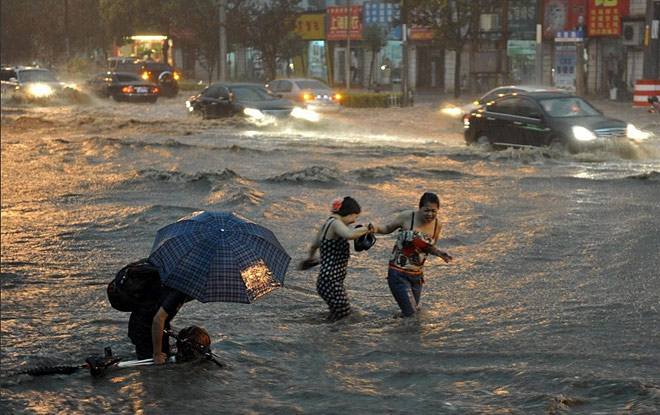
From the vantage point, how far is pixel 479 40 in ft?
158

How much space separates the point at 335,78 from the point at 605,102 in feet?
67.3

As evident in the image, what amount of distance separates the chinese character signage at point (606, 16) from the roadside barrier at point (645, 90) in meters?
7.98

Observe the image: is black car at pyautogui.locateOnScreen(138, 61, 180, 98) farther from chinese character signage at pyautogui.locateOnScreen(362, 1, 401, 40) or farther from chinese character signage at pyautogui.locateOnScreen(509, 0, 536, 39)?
chinese character signage at pyautogui.locateOnScreen(509, 0, 536, 39)

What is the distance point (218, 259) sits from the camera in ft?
25.2

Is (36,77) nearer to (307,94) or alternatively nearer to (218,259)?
(307,94)

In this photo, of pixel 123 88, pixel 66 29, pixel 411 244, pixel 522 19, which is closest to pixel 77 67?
pixel 66 29

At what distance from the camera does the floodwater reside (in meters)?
8.23

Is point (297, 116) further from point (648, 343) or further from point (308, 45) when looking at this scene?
point (308, 45)

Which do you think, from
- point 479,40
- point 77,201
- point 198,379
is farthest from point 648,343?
point 479,40

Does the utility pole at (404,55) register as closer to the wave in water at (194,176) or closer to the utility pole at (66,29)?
the wave in water at (194,176)

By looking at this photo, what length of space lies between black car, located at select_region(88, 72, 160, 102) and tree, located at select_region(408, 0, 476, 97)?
11.2 meters

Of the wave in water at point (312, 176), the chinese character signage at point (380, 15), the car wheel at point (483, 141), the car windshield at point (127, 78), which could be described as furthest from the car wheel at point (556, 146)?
the chinese character signage at point (380, 15)

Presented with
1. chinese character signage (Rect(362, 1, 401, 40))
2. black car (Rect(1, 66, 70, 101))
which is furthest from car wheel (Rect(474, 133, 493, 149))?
chinese character signage (Rect(362, 1, 401, 40))

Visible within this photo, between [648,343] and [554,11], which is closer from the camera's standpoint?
[648,343]
